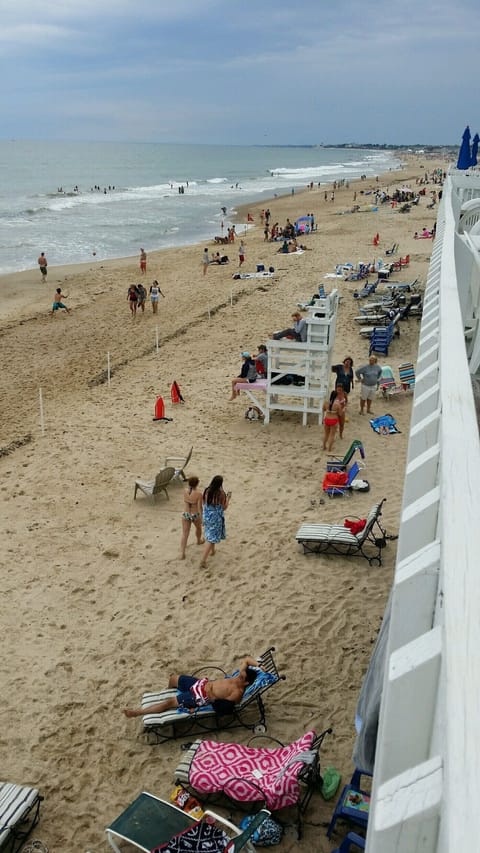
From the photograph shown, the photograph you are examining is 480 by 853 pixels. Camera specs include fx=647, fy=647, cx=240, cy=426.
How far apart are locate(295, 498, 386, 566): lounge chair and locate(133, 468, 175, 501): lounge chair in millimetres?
2167

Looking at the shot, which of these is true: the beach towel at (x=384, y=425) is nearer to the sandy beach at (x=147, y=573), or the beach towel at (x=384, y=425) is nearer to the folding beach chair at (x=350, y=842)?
the sandy beach at (x=147, y=573)

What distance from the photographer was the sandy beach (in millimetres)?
5262

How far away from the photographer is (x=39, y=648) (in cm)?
642

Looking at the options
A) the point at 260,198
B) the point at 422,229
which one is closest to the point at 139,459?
the point at 422,229

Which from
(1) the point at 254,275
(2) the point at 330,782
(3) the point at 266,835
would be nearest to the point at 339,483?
(2) the point at 330,782

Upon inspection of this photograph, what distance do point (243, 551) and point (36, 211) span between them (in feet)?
179

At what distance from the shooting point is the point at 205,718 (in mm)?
5488

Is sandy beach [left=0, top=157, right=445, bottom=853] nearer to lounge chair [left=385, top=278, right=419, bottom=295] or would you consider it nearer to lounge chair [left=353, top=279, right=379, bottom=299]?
lounge chair [left=353, top=279, right=379, bottom=299]

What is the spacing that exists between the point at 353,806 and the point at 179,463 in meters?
6.39

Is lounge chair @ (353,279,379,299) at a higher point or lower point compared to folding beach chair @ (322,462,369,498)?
higher

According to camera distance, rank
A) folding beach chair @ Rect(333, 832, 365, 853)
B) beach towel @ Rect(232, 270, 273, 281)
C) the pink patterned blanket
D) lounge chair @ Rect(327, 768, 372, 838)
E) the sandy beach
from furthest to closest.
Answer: beach towel @ Rect(232, 270, 273, 281) → the sandy beach → the pink patterned blanket → lounge chair @ Rect(327, 768, 372, 838) → folding beach chair @ Rect(333, 832, 365, 853)

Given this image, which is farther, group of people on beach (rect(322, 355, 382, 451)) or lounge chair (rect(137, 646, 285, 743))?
group of people on beach (rect(322, 355, 382, 451))

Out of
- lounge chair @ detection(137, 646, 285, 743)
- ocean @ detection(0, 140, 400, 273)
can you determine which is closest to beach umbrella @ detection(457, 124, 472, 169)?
lounge chair @ detection(137, 646, 285, 743)

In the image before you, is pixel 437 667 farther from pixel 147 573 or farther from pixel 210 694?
pixel 147 573
